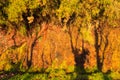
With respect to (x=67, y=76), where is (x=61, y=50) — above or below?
above

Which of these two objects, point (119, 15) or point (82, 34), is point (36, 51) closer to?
point (82, 34)

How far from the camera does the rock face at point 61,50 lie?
29344 mm

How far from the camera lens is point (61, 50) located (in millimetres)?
30562

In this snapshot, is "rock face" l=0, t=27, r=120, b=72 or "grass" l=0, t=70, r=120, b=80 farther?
"rock face" l=0, t=27, r=120, b=72

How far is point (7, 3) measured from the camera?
28547mm

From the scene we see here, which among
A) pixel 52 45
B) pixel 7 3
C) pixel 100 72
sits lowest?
pixel 100 72

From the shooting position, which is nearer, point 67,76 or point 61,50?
point 67,76

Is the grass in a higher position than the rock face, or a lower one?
lower

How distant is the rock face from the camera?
2934cm

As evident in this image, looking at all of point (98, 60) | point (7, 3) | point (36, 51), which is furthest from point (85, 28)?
point (7, 3)

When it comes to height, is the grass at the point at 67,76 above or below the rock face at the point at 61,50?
below

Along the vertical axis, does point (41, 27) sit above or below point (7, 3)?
below

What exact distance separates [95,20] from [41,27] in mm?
5578

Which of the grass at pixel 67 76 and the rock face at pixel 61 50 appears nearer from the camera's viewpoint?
the grass at pixel 67 76
